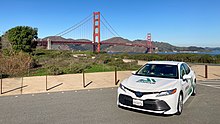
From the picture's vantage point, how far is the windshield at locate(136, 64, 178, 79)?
520cm

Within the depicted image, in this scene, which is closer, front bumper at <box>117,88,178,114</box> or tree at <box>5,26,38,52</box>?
front bumper at <box>117,88,178,114</box>

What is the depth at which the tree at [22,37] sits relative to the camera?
30.3 meters

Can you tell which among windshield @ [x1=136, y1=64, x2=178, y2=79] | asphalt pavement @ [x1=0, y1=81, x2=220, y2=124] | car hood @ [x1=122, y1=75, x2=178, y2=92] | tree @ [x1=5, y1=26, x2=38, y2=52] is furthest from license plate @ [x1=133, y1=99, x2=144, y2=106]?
tree @ [x1=5, y1=26, x2=38, y2=52]

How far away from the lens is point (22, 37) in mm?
31109

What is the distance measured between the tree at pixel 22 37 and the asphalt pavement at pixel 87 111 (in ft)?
85.4

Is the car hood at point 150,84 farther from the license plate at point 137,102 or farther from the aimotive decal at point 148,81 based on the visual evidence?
the license plate at point 137,102

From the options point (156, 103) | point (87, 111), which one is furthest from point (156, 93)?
point (87, 111)

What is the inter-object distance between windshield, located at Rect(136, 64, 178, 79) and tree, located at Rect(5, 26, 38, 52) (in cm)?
2768

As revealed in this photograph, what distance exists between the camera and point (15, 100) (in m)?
6.09

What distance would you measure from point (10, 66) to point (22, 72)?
2.68ft

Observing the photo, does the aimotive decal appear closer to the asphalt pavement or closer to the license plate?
the license plate

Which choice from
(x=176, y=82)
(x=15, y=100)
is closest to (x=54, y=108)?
(x=15, y=100)

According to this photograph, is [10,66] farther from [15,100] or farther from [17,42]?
[17,42]

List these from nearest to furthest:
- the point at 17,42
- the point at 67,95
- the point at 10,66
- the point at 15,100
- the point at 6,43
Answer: the point at 15,100
the point at 67,95
the point at 10,66
the point at 6,43
the point at 17,42
